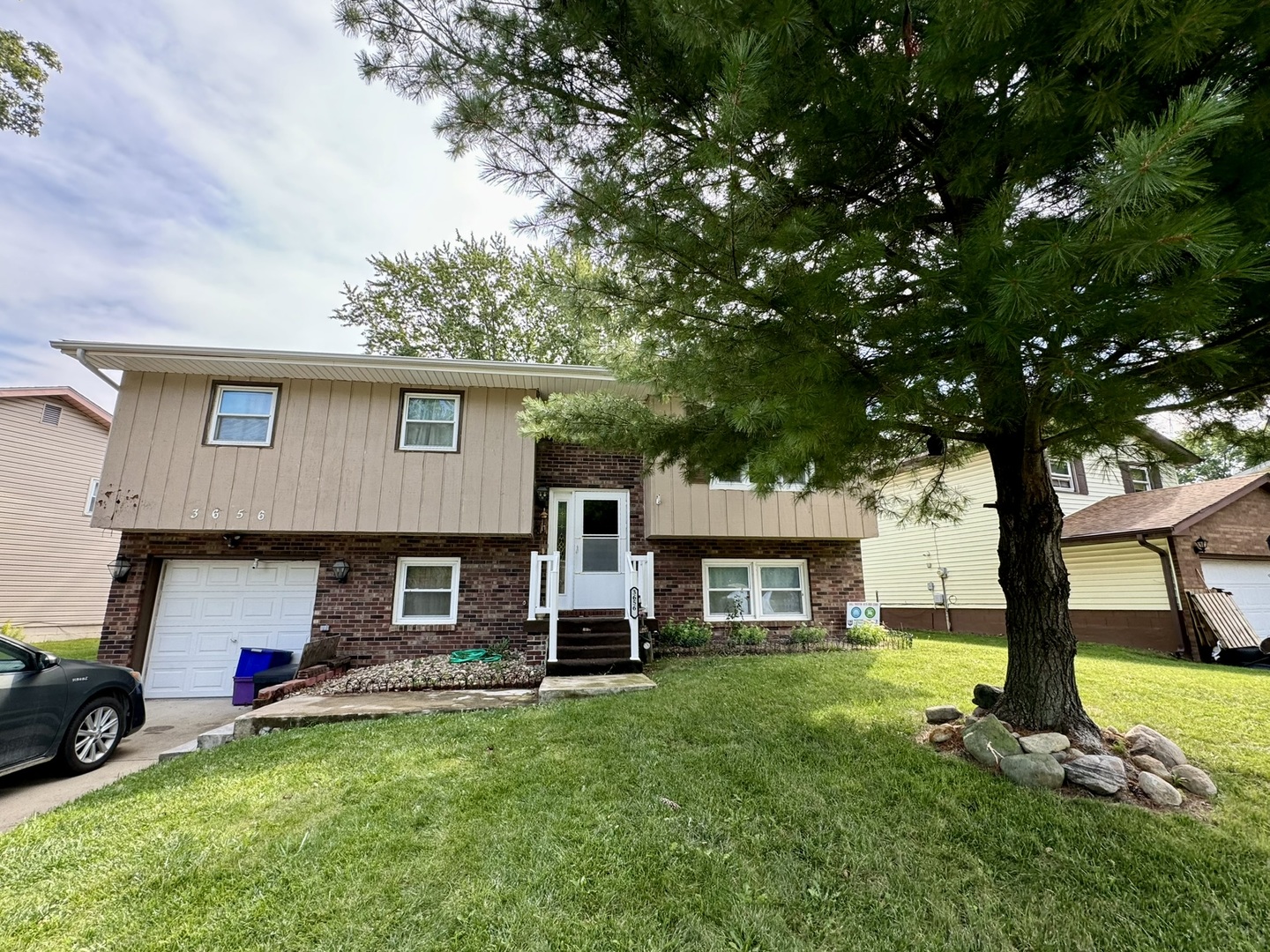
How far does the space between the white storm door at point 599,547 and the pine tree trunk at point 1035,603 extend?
614 centimetres

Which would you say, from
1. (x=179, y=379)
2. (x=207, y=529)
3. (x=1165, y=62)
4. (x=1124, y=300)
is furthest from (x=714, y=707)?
(x=179, y=379)

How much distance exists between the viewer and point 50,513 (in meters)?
13.4

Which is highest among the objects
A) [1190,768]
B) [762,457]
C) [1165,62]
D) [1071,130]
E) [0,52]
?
[0,52]

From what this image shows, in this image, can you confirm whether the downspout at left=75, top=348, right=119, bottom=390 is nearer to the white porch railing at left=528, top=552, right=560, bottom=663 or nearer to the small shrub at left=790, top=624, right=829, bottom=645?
the white porch railing at left=528, top=552, right=560, bottom=663

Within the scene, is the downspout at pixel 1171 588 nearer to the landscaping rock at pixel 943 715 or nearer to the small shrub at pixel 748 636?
the small shrub at pixel 748 636

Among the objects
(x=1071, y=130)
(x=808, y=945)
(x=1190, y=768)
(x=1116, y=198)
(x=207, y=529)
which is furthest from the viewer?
(x=207, y=529)

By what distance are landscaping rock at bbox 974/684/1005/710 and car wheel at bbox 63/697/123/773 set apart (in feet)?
26.7

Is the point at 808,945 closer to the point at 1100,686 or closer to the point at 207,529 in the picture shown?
the point at 1100,686

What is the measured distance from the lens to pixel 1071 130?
2418 mm

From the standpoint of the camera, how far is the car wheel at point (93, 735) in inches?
188

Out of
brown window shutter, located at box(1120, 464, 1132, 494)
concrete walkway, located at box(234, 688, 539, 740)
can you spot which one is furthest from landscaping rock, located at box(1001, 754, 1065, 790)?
brown window shutter, located at box(1120, 464, 1132, 494)

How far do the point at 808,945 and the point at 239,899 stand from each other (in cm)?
256

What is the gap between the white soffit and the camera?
780cm

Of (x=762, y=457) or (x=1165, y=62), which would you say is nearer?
(x=1165, y=62)
